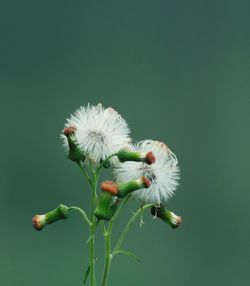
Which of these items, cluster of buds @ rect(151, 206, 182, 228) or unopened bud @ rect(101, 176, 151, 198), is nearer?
unopened bud @ rect(101, 176, 151, 198)

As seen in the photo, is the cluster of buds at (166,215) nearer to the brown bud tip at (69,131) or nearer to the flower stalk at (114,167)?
the flower stalk at (114,167)

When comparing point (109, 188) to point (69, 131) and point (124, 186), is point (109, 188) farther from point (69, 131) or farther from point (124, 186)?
point (69, 131)

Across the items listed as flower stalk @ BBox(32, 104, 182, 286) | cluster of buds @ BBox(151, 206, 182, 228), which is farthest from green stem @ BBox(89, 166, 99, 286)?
cluster of buds @ BBox(151, 206, 182, 228)

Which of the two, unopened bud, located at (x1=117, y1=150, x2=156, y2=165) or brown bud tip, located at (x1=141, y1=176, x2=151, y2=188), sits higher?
unopened bud, located at (x1=117, y1=150, x2=156, y2=165)

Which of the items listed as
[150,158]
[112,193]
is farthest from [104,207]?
[150,158]

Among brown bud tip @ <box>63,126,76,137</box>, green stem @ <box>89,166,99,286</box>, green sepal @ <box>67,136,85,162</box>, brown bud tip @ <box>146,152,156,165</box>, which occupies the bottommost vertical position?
green stem @ <box>89,166,99,286</box>

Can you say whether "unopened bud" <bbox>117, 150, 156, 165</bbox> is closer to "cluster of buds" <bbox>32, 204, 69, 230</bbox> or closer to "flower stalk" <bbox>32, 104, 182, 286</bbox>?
"flower stalk" <bbox>32, 104, 182, 286</bbox>

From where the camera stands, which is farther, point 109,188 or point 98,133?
point 98,133
